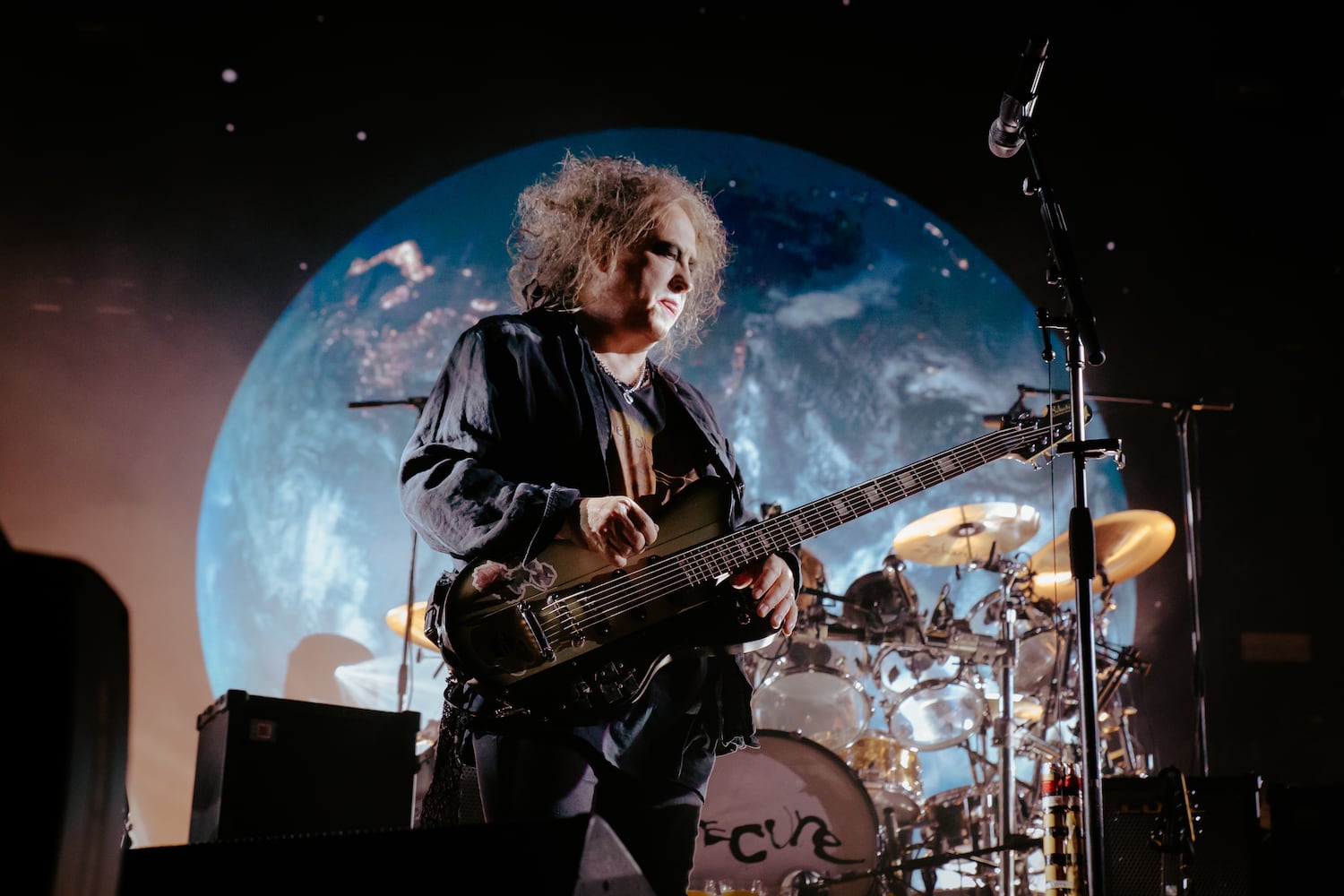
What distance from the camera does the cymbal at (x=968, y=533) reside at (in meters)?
5.60

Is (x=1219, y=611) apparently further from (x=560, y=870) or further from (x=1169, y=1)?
(x=560, y=870)

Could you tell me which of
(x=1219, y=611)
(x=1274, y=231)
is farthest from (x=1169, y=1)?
(x=1219, y=611)

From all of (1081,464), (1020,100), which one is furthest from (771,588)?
(1020,100)

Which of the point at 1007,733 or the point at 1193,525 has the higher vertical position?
the point at 1193,525

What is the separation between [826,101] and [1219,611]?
12.7ft

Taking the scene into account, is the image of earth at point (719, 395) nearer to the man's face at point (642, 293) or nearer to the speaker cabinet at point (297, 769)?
the speaker cabinet at point (297, 769)

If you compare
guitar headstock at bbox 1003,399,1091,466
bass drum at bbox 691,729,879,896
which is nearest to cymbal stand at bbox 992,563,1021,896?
bass drum at bbox 691,729,879,896

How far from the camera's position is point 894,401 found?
6836 millimetres

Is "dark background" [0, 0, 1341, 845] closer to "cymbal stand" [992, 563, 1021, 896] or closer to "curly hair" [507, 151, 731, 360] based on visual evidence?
"cymbal stand" [992, 563, 1021, 896]

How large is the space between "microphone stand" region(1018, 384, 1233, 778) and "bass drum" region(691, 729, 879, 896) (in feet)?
Answer: 6.58

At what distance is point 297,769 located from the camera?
330cm

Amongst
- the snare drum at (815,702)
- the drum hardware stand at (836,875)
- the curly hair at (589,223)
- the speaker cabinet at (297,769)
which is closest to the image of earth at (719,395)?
the snare drum at (815,702)

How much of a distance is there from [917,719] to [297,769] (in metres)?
3.41

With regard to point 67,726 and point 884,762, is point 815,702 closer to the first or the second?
point 884,762
